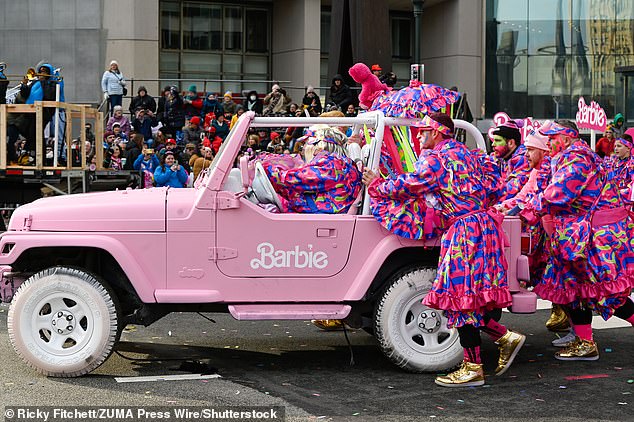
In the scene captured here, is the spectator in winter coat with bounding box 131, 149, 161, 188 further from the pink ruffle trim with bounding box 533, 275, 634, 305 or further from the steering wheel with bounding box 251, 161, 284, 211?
the pink ruffle trim with bounding box 533, 275, 634, 305

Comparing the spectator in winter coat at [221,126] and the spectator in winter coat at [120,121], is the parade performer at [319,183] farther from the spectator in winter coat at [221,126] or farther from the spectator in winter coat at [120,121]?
the spectator in winter coat at [120,121]

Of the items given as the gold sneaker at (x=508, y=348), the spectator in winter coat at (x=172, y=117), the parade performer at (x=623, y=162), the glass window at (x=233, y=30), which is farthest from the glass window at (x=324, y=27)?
the gold sneaker at (x=508, y=348)

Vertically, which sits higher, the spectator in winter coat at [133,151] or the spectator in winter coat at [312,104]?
the spectator in winter coat at [312,104]

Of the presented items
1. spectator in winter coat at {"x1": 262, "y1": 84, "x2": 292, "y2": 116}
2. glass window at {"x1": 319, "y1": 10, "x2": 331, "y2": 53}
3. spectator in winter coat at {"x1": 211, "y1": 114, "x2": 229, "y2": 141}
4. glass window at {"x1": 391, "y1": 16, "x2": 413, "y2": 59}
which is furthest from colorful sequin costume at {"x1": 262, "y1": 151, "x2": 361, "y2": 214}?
glass window at {"x1": 391, "y1": 16, "x2": 413, "y2": 59}

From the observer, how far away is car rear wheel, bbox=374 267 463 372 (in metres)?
7.36

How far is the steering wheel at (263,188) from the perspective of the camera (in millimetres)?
7500

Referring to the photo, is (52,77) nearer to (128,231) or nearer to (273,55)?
(128,231)

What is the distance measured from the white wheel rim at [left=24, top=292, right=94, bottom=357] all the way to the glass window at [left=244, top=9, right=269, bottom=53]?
31.2 metres

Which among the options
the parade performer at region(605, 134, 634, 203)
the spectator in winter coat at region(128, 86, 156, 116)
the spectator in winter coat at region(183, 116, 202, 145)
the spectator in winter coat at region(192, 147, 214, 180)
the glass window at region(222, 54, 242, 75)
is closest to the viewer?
the parade performer at region(605, 134, 634, 203)

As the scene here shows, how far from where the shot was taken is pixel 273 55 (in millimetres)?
37656

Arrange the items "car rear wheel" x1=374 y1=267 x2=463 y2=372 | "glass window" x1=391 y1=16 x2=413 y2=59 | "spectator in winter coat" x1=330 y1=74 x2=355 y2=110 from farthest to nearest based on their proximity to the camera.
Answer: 1. "glass window" x1=391 y1=16 x2=413 y2=59
2. "spectator in winter coat" x1=330 y1=74 x2=355 y2=110
3. "car rear wheel" x1=374 y1=267 x2=463 y2=372

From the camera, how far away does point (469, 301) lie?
6.88 meters

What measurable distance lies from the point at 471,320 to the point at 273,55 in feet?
103

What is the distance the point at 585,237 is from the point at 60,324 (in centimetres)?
384
